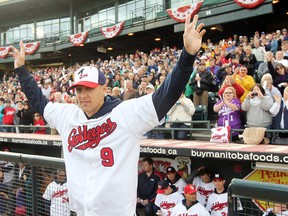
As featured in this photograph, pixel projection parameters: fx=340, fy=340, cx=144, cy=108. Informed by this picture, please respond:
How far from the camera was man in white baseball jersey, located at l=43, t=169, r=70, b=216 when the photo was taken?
2.87 meters

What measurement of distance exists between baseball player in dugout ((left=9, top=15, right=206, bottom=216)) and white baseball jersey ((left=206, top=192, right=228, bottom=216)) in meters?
3.77

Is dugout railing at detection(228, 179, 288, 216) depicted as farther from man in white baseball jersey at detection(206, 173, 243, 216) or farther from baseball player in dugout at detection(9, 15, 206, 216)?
man in white baseball jersey at detection(206, 173, 243, 216)

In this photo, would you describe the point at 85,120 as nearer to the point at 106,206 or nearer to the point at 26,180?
the point at 106,206

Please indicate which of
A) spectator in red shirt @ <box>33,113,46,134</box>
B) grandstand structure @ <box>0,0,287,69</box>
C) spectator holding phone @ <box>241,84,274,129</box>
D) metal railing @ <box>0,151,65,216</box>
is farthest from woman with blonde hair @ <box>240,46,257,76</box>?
grandstand structure @ <box>0,0,287,69</box>

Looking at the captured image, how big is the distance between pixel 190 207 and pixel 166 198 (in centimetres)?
71

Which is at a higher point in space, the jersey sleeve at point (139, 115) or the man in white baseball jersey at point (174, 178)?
the jersey sleeve at point (139, 115)

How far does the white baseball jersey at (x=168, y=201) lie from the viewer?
19.3 ft

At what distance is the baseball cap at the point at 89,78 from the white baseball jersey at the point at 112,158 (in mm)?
193

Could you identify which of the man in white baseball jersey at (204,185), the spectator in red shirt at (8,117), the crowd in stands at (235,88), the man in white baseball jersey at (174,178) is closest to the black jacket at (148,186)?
the man in white baseball jersey at (174,178)

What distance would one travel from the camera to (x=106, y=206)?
1.90 meters

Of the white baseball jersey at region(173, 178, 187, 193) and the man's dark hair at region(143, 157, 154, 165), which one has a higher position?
the man's dark hair at region(143, 157, 154, 165)

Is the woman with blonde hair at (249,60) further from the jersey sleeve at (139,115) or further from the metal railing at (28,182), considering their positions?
the jersey sleeve at (139,115)

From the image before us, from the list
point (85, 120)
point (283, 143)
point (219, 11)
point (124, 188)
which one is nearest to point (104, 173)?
point (124, 188)

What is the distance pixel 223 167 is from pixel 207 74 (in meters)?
2.55
